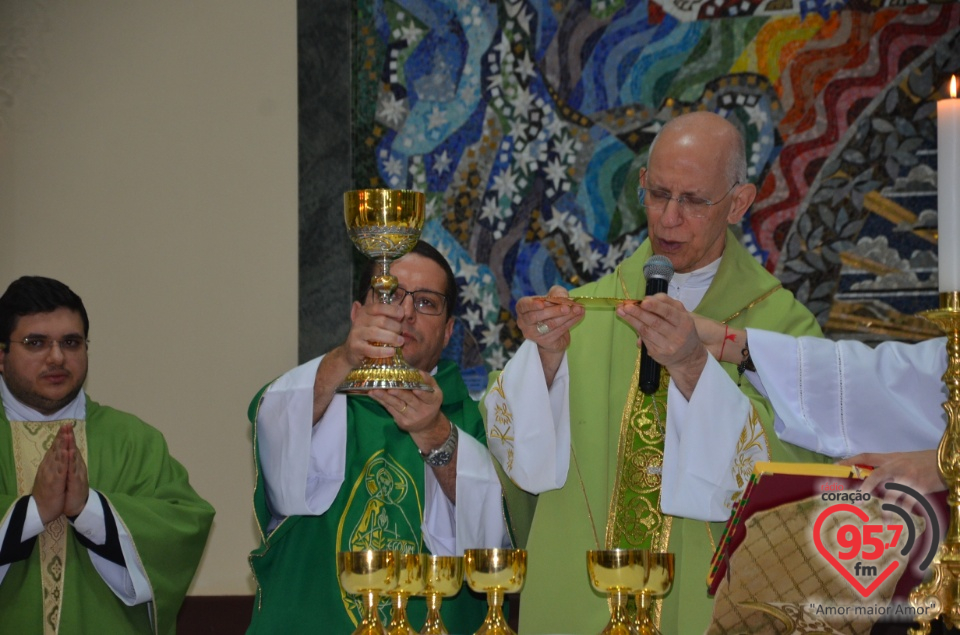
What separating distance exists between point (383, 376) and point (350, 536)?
117 centimetres

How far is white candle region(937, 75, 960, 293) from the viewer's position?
89.9 inches

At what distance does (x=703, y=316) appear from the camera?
385 centimetres

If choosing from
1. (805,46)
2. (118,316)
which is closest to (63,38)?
(118,316)

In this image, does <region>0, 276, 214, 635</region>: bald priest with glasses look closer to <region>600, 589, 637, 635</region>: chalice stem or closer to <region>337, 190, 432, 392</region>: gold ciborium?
<region>337, 190, 432, 392</region>: gold ciborium

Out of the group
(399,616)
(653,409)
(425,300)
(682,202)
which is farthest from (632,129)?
(399,616)

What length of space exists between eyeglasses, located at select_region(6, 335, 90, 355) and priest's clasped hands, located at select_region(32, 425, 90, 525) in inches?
22.8

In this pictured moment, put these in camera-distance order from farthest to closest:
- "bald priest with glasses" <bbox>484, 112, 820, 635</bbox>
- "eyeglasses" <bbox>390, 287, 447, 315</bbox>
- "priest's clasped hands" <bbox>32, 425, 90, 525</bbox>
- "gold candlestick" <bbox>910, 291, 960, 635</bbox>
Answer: "priest's clasped hands" <bbox>32, 425, 90, 525</bbox>
"eyeglasses" <bbox>390, 287, 447, 315</bbox>
"bald priest with glasses" <bbox>484, 112, 820, 635</bbox>
"gold candlestick" <bbox>910, 291, 960, 635</bbox>

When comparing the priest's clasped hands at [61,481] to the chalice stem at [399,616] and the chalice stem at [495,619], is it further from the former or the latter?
the chalice stem at [495,619]

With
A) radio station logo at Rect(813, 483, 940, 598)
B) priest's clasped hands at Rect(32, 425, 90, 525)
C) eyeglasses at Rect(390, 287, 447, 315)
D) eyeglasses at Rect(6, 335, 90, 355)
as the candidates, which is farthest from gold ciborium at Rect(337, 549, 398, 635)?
eyeglasses at Rect(6, 335, 90, 355)

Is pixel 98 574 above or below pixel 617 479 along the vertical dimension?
below

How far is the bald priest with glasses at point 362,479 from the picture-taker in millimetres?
3812

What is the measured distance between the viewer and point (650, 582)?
2.46 metres

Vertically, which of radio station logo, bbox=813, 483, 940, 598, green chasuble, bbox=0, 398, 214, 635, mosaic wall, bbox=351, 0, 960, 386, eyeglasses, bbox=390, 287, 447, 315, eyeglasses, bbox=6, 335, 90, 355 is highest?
mosaic wall, bbox=351, 0, 960, 386

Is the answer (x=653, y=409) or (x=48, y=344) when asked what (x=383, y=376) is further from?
(x=48, y=344)
